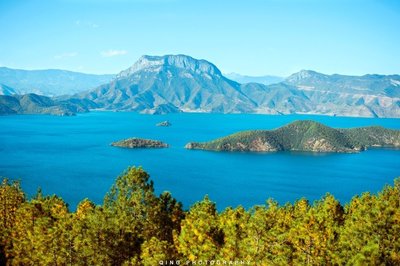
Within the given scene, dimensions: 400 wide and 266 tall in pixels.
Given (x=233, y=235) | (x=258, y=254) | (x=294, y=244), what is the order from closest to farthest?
(x=258, y=254) → (x=233, y=235) → (x=294, y=244)

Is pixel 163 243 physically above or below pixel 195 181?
above

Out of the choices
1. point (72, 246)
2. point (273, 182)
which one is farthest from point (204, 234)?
point (273, 182)

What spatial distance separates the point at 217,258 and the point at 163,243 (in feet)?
14.8

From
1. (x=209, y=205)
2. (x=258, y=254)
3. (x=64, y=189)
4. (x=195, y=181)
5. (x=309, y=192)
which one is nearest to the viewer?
(x=258, y=254)

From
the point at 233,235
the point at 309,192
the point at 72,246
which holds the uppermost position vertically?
the point at 233,235

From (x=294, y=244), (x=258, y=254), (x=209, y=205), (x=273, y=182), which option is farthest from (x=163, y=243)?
(x=273, y=182)

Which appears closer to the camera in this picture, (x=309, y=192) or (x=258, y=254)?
(x=258, y=254)

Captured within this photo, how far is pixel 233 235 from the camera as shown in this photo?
31094 millimetres

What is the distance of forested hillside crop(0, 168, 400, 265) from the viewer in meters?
30.2

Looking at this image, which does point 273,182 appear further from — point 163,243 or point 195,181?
point 163,243

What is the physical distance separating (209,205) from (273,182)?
13386 cm

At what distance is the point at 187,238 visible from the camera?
3331cm

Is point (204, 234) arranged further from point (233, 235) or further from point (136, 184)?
point (136, 184)

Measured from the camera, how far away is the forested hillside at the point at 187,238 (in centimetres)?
3017
